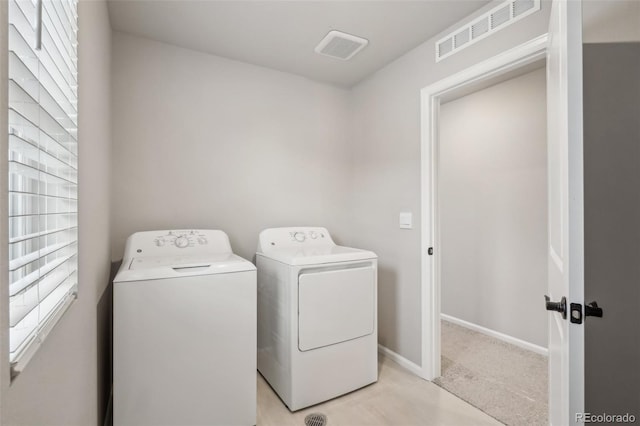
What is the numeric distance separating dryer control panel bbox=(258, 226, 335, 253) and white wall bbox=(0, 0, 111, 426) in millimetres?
1048

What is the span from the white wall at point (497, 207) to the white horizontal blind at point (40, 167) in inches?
114

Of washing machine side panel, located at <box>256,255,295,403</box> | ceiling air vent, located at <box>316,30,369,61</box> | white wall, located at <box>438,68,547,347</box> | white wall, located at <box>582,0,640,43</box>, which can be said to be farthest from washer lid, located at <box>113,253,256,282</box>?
white wall, located at <box>438,68,547,347</box>

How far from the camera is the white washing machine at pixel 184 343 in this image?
1466 millimetres

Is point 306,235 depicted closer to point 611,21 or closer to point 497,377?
point 497,377

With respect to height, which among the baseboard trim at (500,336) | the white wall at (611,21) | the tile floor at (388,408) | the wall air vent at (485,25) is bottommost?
the tile floor at (388,408)

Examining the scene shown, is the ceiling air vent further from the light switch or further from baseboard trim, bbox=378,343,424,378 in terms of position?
baseboard trim, bbox=378,343,424,378

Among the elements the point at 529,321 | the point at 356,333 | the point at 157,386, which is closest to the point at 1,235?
the point at 157,386

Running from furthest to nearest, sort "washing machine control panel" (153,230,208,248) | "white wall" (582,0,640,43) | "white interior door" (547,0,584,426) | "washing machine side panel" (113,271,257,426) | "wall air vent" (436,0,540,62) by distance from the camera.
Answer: "washing machine control panel" (153,230,208,248), "wall air vent" (436,0,540,62), "washing machine side panel" (113,271,257,426), "white wall" (582,0,640,43), "white interior door" (547,0,584,426)

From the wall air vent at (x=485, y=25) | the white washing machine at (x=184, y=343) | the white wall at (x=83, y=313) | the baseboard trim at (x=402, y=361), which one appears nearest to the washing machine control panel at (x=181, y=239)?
the white washing machine at (x=184, y=343)

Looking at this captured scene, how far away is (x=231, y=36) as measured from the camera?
85.4 inches

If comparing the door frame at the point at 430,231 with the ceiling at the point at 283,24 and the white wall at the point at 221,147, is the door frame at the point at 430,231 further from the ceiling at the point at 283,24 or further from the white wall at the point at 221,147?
the white wall at the point at 221,147

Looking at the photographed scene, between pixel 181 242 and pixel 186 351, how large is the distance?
80 cm

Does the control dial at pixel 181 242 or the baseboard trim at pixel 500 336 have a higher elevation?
the control dial at pixel 181 242

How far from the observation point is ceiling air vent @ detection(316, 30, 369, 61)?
2.16 m
